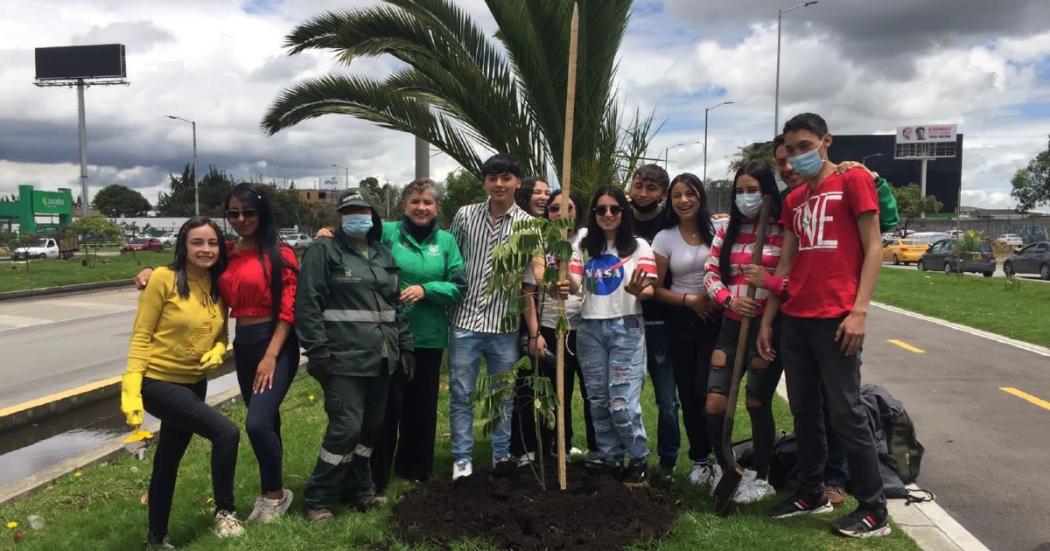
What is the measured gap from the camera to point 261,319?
3.82 meters

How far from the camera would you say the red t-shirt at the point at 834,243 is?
11.6 ft

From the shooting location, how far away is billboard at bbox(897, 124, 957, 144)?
3366 inches

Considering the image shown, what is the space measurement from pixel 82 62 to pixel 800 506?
75304mm

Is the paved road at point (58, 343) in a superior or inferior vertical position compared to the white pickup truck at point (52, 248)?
inferior

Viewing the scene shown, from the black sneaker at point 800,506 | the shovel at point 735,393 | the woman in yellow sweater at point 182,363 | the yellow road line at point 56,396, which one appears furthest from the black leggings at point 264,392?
the yellow road line at point 56,396

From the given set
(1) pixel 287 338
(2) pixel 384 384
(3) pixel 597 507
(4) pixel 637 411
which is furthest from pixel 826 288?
(1) pixel 287 338

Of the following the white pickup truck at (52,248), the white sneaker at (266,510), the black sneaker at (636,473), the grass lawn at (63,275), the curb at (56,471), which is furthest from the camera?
the white pickup truck at (52,248)

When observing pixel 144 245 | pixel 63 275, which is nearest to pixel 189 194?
pixel 144 245

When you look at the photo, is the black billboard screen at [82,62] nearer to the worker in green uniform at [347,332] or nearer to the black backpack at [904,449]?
the worker in green uniform at [347,332]

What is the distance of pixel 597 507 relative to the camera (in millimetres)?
3748

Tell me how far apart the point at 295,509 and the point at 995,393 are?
6.62 metres

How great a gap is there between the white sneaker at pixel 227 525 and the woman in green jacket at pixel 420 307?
33.2 inches

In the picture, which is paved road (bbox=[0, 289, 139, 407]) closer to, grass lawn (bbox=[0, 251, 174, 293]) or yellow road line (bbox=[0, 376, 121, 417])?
yellow road line (bbox=[0, 376, 121, 417])

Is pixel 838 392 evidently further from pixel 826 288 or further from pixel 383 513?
pixel 383 513
